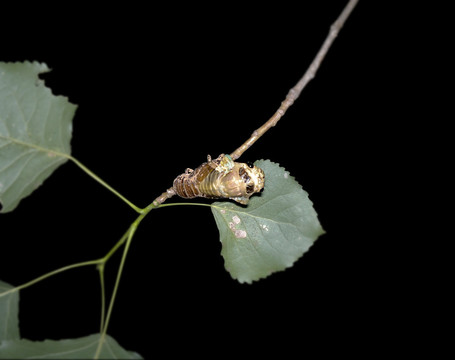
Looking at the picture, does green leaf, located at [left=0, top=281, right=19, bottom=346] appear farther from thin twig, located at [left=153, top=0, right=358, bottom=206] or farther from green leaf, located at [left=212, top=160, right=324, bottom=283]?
green leaf, located at [left=212, top=160, right=324, bottom=283]

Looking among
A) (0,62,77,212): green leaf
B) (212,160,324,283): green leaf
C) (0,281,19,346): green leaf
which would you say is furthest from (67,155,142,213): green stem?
(0,281,19,346): green leaf

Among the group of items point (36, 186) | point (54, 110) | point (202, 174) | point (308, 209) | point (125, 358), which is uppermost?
point (54, 110)

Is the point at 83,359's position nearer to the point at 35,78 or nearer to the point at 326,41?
the point at 35,78

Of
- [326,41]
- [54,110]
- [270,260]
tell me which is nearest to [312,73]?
[326,41]

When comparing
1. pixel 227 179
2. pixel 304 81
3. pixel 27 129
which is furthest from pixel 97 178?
pixel 304 81

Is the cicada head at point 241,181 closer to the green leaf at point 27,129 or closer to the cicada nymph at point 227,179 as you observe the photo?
the cicada nymph at point 227,179
